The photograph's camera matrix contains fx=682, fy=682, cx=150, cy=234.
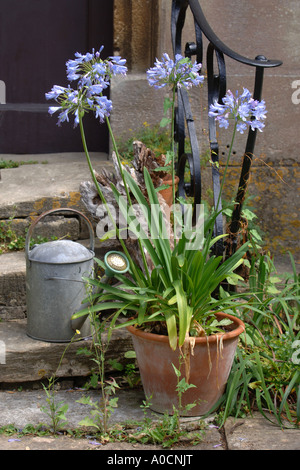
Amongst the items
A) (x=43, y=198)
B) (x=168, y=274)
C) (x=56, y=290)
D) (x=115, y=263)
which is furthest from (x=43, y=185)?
(x=168, y=274)

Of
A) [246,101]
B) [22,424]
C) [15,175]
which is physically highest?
[246,101]

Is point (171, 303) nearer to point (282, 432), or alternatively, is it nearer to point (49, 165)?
point (282, 432)

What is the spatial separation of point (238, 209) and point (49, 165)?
150 centimetres

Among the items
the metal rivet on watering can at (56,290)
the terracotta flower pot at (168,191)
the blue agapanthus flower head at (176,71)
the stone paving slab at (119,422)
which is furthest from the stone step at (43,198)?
the blue agapanthus flower head at (176,71)

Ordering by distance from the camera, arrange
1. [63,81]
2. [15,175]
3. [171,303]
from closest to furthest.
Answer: [171,303]
[15,175]
[63,81]

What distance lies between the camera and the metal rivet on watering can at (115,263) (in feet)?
9.46

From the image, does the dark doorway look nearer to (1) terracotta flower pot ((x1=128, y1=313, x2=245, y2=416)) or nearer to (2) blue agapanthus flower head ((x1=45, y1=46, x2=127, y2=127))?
(2) blue agapanthus flower head ((x1=45, y1=46, x2=127, y2=127))

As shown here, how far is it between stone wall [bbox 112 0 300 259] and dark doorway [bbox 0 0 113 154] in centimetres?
45

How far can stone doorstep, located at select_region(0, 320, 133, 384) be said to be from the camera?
2996 millimetres

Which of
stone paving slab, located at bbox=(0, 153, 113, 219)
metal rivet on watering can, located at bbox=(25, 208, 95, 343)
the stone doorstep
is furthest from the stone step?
the stone doorstep

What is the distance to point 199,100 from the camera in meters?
4.29

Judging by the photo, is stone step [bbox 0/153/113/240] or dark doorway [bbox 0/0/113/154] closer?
stone step [bbox 0/153/113/240]

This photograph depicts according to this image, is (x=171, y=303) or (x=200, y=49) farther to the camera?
(x=200, y=49)
